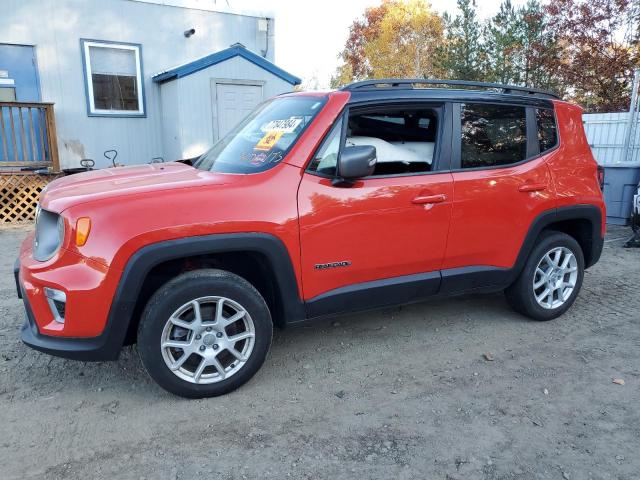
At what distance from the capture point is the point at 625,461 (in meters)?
2.54

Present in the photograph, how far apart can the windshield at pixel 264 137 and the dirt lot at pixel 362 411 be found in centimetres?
141

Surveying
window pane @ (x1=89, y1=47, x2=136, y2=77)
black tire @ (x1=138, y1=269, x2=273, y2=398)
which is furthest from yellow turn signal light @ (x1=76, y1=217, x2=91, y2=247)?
window pane @ (x1=89, y1=47, x2=136, y2=77)

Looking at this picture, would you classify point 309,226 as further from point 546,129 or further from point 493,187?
point 546,129

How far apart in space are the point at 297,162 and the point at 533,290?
2.33m

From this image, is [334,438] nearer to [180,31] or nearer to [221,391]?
[221,391]

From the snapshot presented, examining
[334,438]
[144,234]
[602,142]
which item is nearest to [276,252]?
[144,234]

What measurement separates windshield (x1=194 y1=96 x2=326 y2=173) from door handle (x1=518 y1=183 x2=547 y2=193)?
66.2 inches

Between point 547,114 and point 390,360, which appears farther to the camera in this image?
point 547,114

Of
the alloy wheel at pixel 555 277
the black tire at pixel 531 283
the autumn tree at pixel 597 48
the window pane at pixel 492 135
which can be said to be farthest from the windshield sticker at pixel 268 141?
the autumn tree at pixel 597 48

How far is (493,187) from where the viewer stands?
148 inches

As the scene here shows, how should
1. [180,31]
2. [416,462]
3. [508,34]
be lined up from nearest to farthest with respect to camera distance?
[416,462] < [180,31] < [508,34]

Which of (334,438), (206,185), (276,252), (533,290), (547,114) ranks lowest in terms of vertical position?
(334,438)

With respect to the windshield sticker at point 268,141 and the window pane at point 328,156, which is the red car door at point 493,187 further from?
the windshield sticker at point 268,141

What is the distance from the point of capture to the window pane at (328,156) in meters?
3.23
